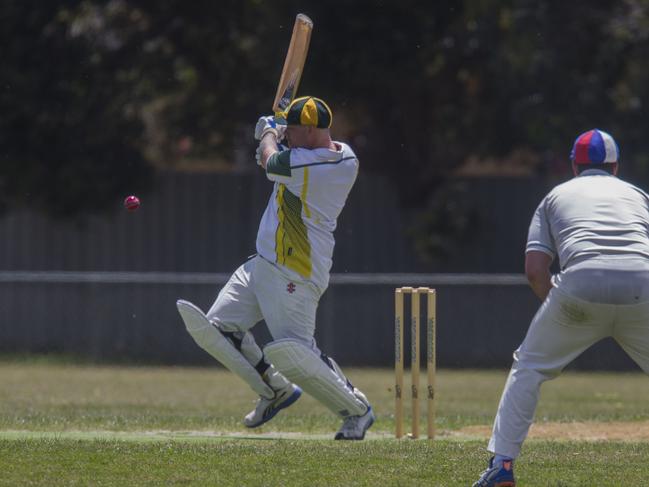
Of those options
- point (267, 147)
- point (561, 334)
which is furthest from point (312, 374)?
point (561, 334)

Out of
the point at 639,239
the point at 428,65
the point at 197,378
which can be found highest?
the point at 428,65

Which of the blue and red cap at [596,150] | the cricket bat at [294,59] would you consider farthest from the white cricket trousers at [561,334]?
the cricket bat at [294,59]

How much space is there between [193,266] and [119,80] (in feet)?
9.93

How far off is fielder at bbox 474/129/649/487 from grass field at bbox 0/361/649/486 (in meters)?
0.46

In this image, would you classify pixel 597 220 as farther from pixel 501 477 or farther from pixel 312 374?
pixel 312 374

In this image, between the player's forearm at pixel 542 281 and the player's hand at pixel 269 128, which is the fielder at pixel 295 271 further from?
the player's forearm at pixel 542 281

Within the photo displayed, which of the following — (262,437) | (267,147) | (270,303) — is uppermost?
(267,147)

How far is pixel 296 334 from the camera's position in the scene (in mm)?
8102

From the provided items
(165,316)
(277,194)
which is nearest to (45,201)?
(165,316)

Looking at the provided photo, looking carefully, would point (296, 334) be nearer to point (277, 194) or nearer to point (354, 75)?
point (277, 194)

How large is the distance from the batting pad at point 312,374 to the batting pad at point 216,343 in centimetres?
38

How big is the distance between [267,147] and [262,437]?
1928 mm

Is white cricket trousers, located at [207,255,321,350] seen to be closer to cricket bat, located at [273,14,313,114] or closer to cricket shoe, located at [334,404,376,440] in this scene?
cricket shoe, located at [334,404,376,440]

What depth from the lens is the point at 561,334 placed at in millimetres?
6211
